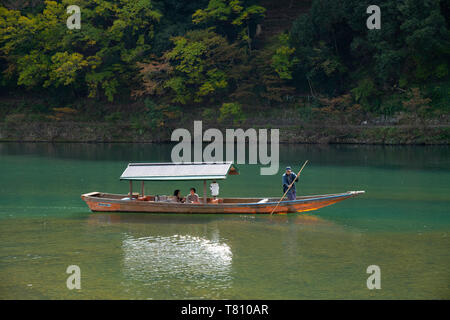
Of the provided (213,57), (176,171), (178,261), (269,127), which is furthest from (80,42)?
(178,261)

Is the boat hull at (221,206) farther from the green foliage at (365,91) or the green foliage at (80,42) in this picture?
the green foliage at (80,42)

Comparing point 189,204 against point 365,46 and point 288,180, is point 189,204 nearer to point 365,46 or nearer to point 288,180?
point 288,180

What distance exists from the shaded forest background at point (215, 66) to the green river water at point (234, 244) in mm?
19596

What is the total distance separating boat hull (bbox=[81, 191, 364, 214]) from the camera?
23.8m

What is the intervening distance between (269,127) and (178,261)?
38155 millimetres

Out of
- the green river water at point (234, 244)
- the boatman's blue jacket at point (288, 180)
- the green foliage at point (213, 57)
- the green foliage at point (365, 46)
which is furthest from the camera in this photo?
the green foliage at point (213, 57)

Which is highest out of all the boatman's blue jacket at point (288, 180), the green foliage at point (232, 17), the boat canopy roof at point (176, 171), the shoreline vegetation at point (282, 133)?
the green foliage at point (232, 17)

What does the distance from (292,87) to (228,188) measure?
28520 millimetres


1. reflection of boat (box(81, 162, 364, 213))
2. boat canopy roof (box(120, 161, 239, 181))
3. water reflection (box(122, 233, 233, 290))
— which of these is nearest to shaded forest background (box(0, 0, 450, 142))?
reflection of boat (box(81, 162, 364, 213))

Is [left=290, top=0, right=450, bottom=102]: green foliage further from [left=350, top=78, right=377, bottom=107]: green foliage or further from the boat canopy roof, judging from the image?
the boat canopy roof

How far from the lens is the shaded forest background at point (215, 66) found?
52469 mm

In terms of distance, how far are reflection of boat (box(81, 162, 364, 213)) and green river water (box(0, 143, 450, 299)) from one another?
351mm

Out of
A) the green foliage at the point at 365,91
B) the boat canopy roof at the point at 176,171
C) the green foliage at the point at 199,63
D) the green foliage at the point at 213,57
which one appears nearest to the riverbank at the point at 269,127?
the green foliage at the point at 213,57
